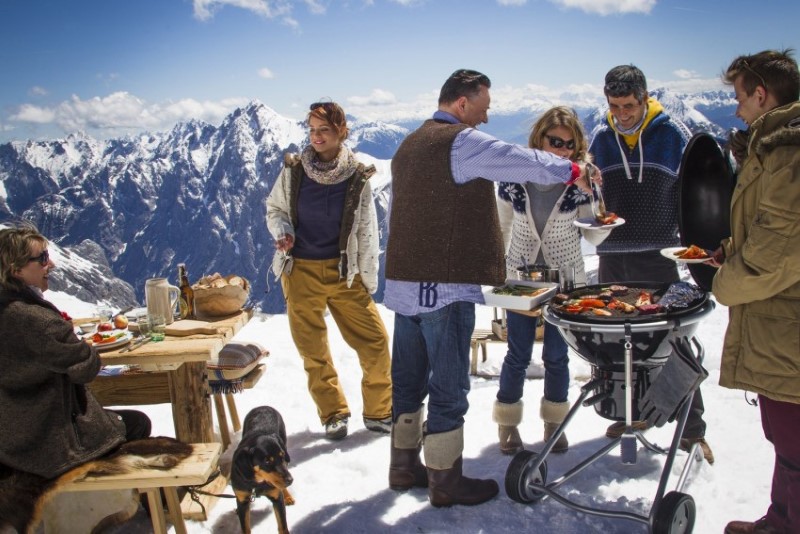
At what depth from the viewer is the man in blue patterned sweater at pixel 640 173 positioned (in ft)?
13.3

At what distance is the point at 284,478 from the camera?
2.99m

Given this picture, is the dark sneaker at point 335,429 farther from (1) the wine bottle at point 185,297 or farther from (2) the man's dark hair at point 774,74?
(2) the man's dark hair at point 774,74

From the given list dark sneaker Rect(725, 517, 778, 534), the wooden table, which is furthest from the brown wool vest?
dark sneaker Rect(725, 517, 778, 534)

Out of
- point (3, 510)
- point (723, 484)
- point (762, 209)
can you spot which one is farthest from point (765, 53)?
point (3, 510)

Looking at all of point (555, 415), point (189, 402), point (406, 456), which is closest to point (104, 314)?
point (189, 402)

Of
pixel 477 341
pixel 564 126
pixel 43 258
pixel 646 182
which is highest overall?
pixel 564 126

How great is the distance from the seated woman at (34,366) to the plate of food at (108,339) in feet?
1.23

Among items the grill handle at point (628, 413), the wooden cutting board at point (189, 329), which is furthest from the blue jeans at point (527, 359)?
the wooden cutting board at point (189, 329)

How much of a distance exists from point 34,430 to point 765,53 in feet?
13.1

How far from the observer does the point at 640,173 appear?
4.19 meters

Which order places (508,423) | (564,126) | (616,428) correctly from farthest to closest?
(616,428)
(508,423)
(564,126)

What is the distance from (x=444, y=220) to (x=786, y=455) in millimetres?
2063

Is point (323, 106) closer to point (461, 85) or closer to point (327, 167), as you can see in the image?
point (327, 167)

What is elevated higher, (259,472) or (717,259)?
(717,259)
